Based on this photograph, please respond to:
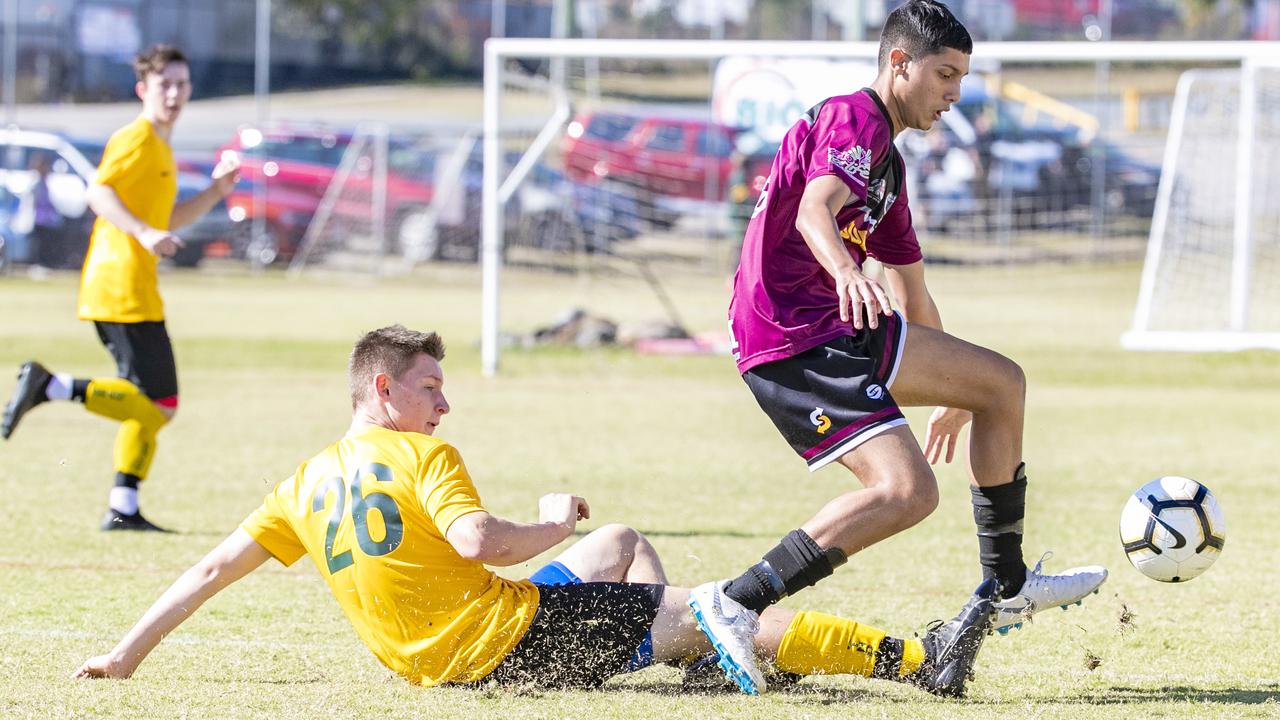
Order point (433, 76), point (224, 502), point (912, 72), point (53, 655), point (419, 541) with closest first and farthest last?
point (419, 541) → point (912, 72) → point (53, 655) → point (224, 502) → point (433, 76)

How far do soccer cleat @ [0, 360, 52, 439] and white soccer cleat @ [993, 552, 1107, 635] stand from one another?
489cm

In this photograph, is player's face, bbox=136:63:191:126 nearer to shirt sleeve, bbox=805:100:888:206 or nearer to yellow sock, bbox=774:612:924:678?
shirt sleeve, bbox=805:100:888:206

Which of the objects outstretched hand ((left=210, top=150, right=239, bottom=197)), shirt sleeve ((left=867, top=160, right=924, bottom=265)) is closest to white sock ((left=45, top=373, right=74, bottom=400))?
outstretched hand ((left=210, top=150, right=239, bottom=197))

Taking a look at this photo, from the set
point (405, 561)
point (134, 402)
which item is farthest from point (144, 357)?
point (405, 561)

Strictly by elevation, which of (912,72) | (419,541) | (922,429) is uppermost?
(912,72)

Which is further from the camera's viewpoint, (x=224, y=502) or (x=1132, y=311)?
(x=1132, y=311)

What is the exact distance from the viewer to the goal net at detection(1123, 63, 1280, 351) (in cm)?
1680

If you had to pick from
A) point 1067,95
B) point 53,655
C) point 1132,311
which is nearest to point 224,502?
point 53,655

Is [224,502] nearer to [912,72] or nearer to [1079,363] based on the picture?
[912,72]

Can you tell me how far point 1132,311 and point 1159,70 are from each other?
16255mm

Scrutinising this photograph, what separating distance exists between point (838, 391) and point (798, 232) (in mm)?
468

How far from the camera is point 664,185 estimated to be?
2092 cm

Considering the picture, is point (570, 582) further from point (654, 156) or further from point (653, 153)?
point (653, 153)

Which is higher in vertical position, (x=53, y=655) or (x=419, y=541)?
(x=419, y=541)
